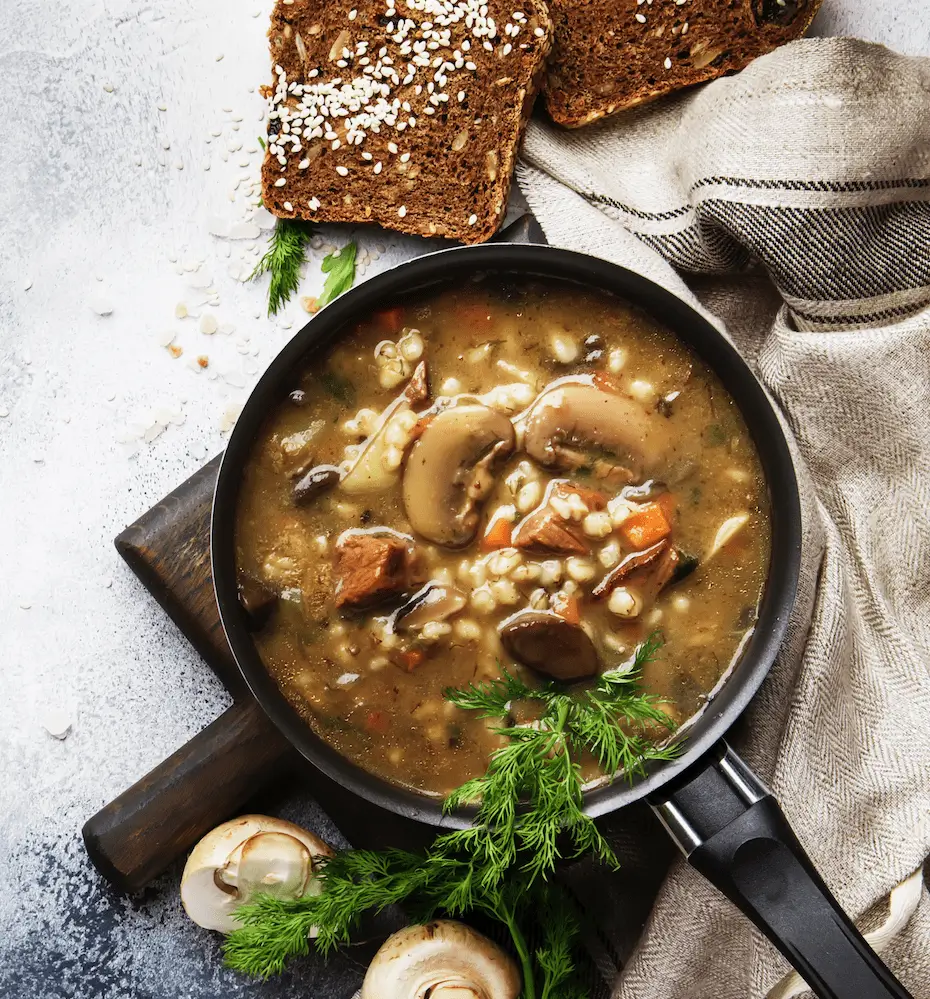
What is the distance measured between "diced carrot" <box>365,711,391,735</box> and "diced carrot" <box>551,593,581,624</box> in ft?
1.70

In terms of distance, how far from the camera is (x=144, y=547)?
2.90m

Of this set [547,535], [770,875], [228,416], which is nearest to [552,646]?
[547,535]

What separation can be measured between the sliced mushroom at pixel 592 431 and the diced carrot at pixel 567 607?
1.11ft

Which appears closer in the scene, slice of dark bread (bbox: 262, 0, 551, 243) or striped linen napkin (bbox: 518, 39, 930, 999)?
striped linen napkin (bbox: 518, 39, 930, 999)

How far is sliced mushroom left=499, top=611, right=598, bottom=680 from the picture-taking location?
249cm

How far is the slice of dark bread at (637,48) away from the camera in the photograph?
3020mm

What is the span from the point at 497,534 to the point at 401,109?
4.59 feet

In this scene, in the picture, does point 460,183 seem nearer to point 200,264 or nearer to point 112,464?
point 200,264

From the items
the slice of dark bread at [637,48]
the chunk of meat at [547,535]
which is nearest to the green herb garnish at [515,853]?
the chunk of meat at [547,535]

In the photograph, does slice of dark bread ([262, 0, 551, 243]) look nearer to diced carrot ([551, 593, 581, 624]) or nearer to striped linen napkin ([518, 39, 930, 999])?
striped linen napkin ([518, 39, 930, 999])

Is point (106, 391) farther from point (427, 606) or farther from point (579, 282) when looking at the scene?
point (579, 282)

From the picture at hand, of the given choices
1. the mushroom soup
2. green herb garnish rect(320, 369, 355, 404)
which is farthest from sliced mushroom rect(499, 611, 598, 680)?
green herb garnish rect(320, 369, 355, 404)

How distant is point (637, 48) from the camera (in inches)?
120

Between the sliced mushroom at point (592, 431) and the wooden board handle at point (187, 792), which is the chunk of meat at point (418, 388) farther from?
the wooden board handle at point (187, 792)
